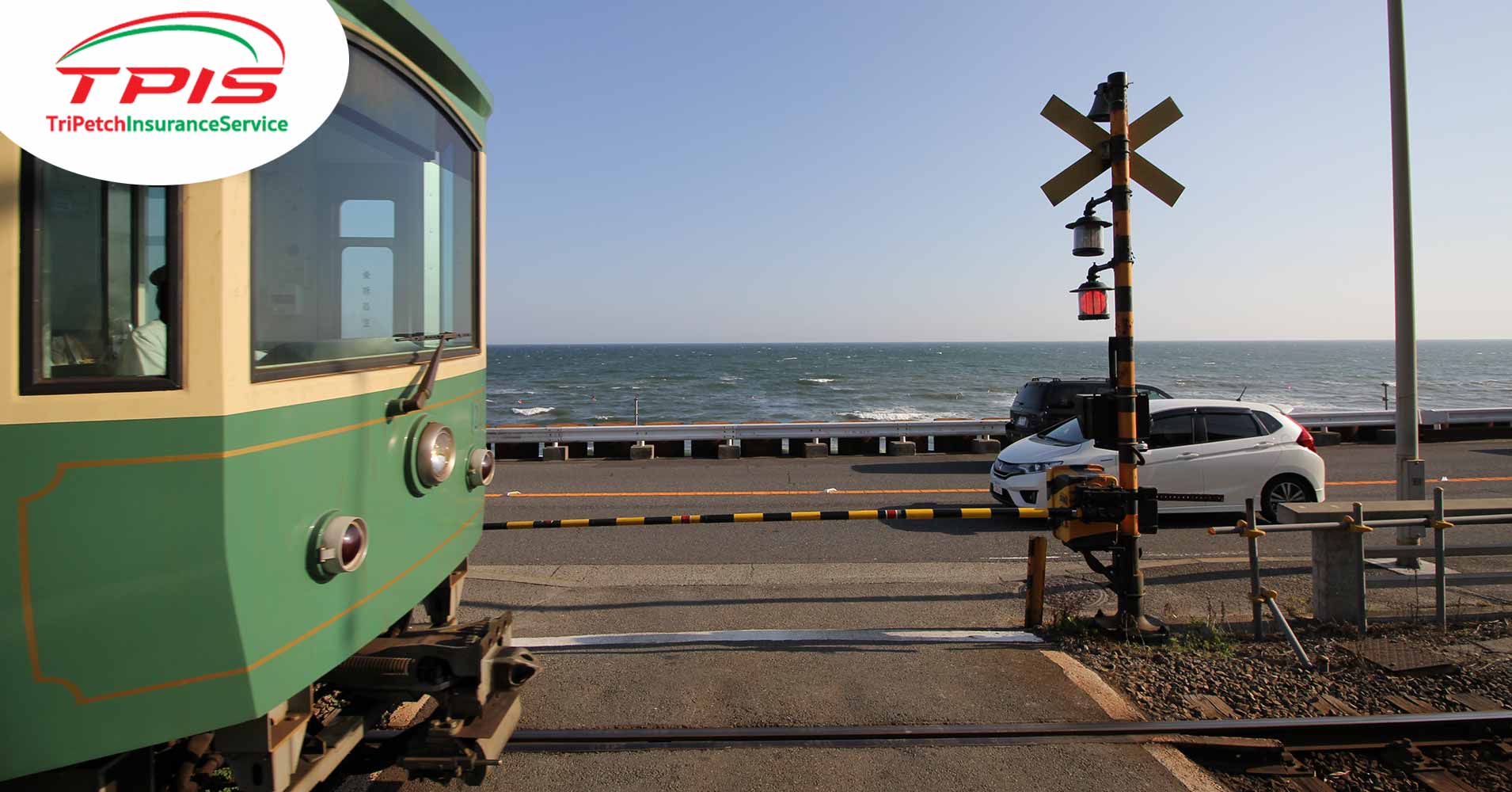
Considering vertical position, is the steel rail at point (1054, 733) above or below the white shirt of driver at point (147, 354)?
below

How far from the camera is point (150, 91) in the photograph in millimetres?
2021

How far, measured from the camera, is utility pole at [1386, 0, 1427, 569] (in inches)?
291

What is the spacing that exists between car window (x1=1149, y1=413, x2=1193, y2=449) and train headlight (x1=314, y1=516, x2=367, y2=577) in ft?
31.3

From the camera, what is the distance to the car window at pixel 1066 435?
10.5 metres

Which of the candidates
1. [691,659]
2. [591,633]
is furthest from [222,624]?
[591,633]

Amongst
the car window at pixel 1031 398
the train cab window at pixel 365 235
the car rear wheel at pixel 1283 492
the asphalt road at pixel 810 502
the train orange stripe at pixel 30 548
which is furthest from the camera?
the car window at pixel 1031 398

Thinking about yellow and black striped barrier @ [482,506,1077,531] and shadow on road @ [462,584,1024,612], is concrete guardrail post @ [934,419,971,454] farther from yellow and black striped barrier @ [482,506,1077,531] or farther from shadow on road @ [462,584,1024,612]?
yellow and black striped barrier @ [482,506,1077,531]

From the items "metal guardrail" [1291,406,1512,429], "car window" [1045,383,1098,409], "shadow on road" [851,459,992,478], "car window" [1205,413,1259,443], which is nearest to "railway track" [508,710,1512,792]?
"car window" [1205,413,1259,443]

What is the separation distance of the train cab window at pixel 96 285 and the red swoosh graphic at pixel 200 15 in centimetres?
36

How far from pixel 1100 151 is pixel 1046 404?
30.5ft

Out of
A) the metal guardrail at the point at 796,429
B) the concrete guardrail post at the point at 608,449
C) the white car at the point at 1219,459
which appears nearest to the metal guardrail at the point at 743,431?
the metal guardrail at the point at 796,429

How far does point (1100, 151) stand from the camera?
5.66m

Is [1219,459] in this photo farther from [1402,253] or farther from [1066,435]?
[1402,253]

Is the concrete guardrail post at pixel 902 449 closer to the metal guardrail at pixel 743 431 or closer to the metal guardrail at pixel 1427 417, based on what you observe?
the metal guardrail at pixel 743 431
